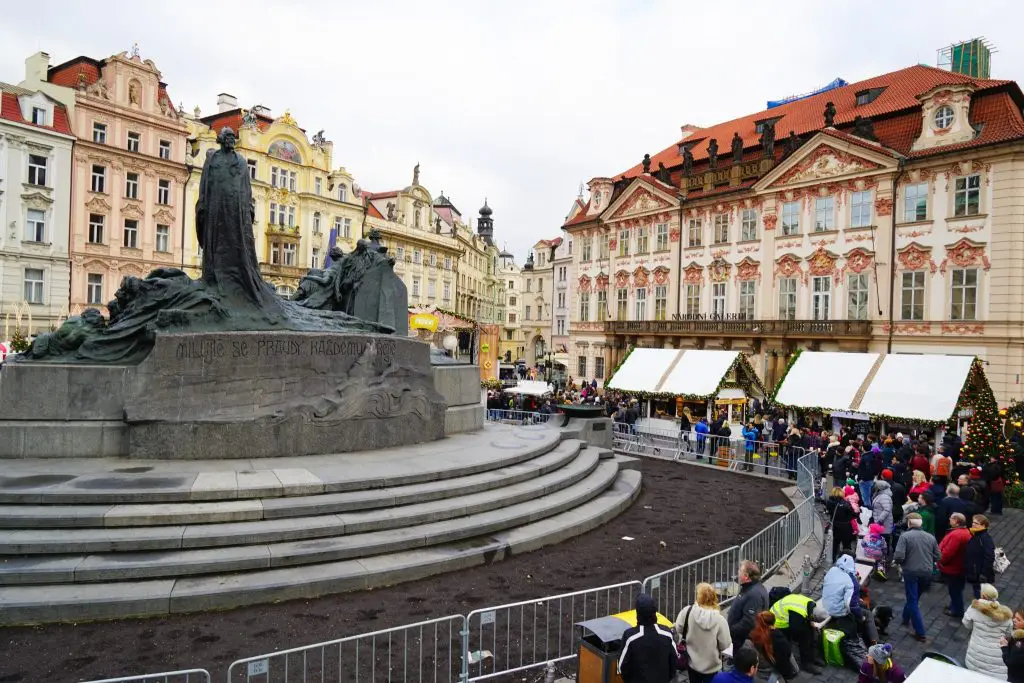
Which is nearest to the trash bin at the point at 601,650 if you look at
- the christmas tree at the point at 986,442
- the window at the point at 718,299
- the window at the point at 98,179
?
the christmas tree at the point at 986,442

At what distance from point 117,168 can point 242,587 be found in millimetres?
37152

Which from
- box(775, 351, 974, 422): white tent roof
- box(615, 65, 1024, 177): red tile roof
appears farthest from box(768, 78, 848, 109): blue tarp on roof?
box(775, 351, 974, 422): white tent roof

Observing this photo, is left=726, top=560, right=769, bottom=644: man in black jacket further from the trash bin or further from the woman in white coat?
the woman in white coat

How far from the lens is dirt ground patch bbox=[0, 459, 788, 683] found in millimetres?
5844

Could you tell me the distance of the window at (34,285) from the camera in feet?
110

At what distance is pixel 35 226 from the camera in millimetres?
33969

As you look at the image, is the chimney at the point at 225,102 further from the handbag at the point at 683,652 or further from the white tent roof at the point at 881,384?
the handbag at the point at 683,652

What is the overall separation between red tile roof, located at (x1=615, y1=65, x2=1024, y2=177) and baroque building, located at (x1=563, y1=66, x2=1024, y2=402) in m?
0.10

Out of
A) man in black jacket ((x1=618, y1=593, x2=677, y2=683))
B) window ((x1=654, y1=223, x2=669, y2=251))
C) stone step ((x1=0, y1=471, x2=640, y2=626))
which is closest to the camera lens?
man in black jacket ((x1=618, y1=593, x2=677, y2=683))

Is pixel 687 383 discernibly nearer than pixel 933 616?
No

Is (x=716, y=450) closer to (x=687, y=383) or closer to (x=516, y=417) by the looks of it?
(x=687, y=383)

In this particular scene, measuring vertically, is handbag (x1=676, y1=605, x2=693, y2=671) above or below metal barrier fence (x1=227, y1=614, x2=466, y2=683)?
above

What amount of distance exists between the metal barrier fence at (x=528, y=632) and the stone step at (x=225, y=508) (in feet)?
8.11

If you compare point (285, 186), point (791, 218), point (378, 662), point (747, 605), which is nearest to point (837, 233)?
point (791, 218)
